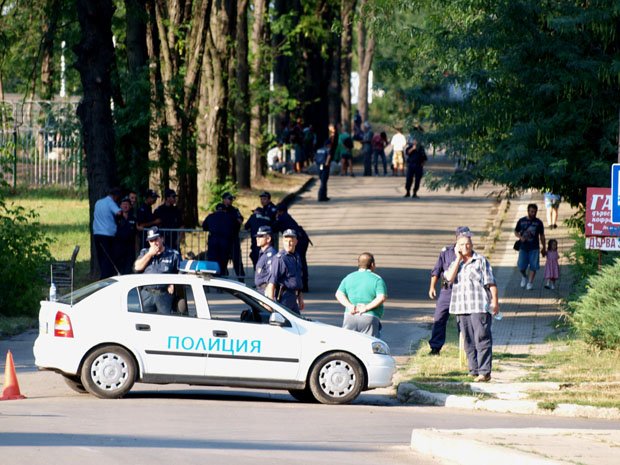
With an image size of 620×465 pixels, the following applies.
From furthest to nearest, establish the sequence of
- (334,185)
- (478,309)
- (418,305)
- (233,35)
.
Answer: (334,185), (233,35), (418,305), (478,309)

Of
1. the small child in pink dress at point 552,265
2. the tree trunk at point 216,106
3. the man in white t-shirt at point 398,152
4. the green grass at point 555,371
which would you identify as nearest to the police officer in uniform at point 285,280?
the green grass at point 555,371

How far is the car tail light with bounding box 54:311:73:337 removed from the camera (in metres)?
14.0

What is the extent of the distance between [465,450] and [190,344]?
4.69 meters

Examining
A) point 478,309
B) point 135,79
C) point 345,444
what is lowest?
point 345,444

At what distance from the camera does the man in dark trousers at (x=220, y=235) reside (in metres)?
23.7

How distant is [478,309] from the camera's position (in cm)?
1566

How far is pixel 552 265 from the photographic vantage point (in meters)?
25.5

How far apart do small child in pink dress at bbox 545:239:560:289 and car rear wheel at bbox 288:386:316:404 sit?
10.9 meters

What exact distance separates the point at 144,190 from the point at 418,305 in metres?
7.52

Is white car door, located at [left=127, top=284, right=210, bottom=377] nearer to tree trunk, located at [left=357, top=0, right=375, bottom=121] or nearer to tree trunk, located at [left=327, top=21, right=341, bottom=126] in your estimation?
tree trunk, located at [left=327, top=21, right=341, bottom=126]

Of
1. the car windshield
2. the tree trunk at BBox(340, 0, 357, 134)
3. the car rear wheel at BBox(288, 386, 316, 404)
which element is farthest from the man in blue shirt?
the tree trunk at BBox(340, 0, 357, 134)

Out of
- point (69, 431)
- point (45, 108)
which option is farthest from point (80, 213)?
point (69, 431)

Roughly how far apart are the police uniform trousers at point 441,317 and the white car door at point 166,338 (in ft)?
13.1

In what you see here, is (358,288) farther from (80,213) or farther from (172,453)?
(80,213)
